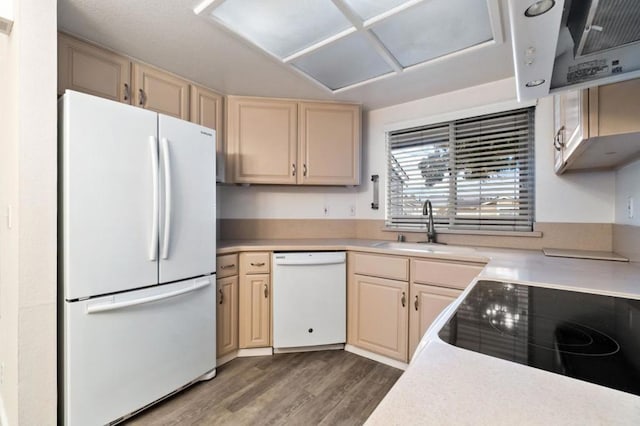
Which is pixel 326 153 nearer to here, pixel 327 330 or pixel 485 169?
pixel 485 169

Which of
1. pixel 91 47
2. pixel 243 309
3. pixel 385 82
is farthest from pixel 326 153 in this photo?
pixel 91 47

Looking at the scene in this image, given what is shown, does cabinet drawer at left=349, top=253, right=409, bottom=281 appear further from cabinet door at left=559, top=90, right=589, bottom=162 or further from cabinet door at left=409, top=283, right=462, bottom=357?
cabinet door at left=559, top=90, right=589, bottom=162

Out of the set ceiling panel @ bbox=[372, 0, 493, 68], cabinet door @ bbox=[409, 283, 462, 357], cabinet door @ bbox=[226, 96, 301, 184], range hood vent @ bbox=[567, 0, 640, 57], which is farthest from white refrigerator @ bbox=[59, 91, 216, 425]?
range hood vent @ bbox=[567, 0, 640, 57]

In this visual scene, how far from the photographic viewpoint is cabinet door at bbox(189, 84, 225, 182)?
2.30 m

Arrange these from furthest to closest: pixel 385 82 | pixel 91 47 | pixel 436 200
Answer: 1. pixel 436 200
2. pixel 385 82
3. pixel 91 47

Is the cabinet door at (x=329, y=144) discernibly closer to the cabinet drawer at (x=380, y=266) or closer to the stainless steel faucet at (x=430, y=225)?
the stainless steel faucet at (x=430, y=225)

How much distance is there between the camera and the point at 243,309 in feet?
7.55

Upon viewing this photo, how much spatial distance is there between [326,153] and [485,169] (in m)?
1.33

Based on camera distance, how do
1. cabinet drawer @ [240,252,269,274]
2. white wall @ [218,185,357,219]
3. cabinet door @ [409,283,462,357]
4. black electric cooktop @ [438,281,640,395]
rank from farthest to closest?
white wall @ [218,185,357,219] → cabinet drawer @ [240,252,269,274] → cabinet door @ [409,283,462,357] → black electric cooktop @ [438,281,640,395]

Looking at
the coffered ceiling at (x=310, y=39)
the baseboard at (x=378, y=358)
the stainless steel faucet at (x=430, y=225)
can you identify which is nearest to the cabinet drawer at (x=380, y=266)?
the stainless steel faucet at (x=430, y=225)

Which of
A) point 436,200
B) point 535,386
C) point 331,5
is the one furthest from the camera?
point 436,200

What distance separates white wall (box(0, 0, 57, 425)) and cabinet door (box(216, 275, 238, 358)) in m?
0.95

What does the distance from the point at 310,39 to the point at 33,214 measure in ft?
5.42

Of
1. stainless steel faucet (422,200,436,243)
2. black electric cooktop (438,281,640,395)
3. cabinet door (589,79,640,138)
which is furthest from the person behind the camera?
stainless steel faucet (422,200,436,243)
